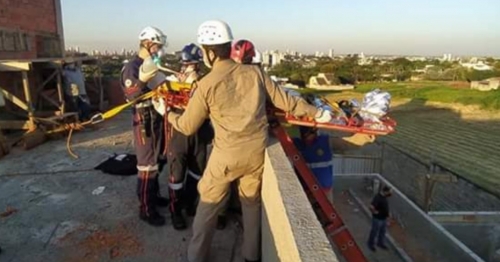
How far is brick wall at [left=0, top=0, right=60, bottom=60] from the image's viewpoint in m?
8.95

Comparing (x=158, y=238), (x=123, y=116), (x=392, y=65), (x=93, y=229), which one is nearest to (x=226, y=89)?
(x=158, y=238)

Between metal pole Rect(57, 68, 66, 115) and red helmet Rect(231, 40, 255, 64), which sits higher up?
red helmet Rect(231, 40, 255, 64)

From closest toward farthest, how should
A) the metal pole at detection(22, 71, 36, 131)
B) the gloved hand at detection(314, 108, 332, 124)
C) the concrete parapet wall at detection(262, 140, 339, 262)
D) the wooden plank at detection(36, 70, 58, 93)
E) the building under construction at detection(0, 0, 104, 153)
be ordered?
the concrete parapet wall at detection(262, 140, 339, 262)
the gloved hand at detection(314, 108, 332, 124)
the metal pole at detection(22, 71, 36, 131)
the building under construction at detection(0, 0, 104, 153)
the wooden plank at detection(36, 70, 58, 93)

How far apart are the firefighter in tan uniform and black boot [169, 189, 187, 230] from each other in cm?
76

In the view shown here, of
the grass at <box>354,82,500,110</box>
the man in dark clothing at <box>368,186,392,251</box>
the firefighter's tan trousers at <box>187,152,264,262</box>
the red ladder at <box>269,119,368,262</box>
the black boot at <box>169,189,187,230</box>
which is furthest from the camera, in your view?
the grass at <box>354,82,500,110</box>

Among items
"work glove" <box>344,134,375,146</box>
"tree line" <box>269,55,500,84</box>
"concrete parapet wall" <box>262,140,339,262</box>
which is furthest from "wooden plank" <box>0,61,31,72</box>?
"tree line" <box>269,55,500,84</box>

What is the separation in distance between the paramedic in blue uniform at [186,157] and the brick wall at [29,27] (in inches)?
272

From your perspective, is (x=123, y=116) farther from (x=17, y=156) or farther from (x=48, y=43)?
(x=17, y=156)

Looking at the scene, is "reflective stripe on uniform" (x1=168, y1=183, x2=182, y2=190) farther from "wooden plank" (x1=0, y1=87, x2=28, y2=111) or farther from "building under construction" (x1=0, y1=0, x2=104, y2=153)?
"wooden plank" (x1=0, y1=87, x2=28, y2=111)

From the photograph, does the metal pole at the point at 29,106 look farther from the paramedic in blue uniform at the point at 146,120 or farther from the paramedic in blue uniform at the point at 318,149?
the paramedic in blue uniform at the point at 318,149

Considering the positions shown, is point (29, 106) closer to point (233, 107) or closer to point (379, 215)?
point (233, 107)

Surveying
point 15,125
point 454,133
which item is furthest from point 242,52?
point 454,133

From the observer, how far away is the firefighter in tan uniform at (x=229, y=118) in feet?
8.54

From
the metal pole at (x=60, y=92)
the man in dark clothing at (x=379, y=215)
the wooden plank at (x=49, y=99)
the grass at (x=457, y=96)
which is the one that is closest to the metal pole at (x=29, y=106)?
the metal pole at (x=60, y=92)
